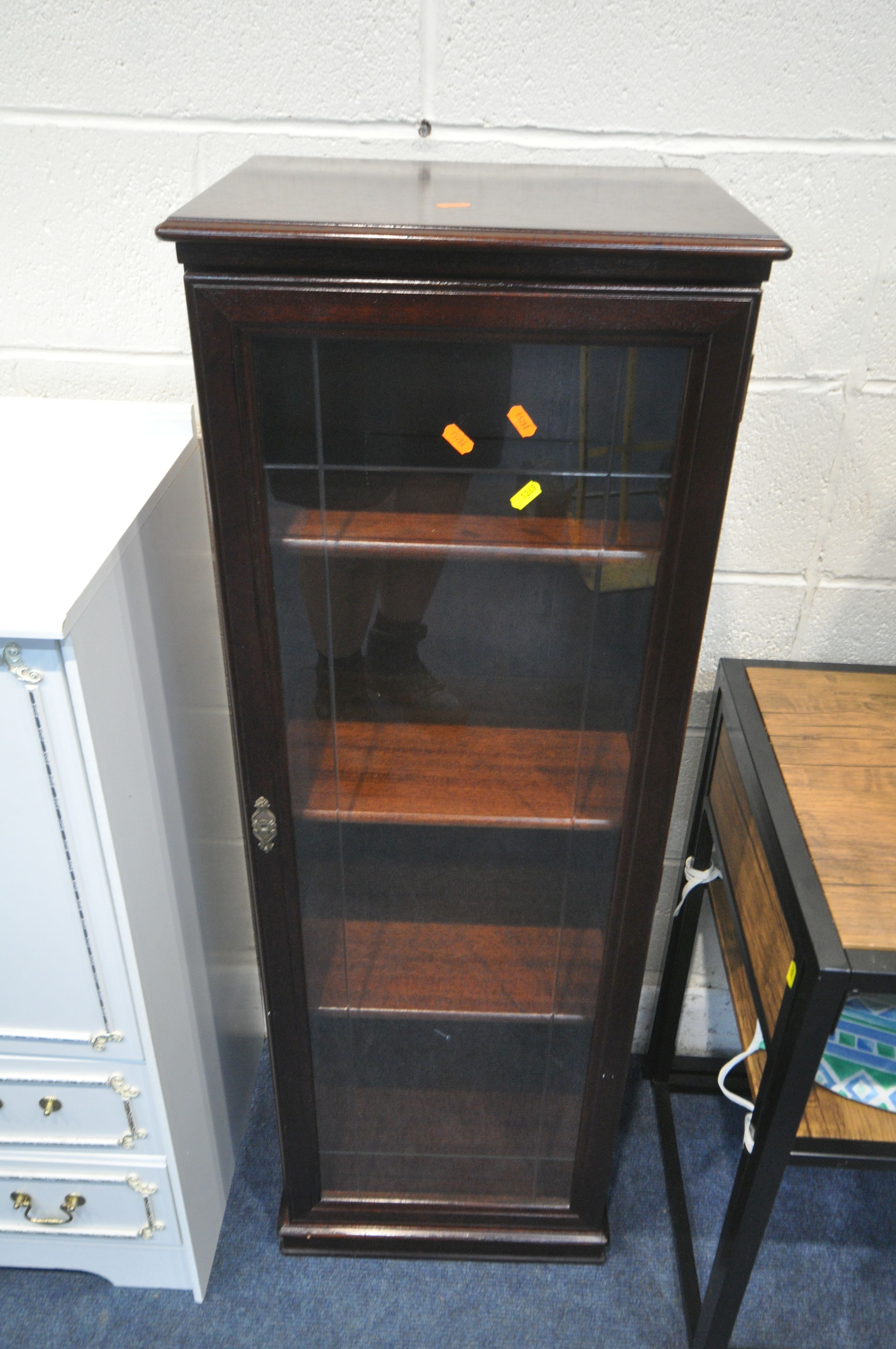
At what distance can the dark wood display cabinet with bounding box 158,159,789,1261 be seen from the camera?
856mm

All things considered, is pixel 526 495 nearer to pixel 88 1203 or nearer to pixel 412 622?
pixel 412 622

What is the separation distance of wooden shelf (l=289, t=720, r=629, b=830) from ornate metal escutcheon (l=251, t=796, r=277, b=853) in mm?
36

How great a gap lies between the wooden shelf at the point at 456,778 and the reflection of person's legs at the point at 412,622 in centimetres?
4

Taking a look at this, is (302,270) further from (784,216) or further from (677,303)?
(784,216)

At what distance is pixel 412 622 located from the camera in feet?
3.70

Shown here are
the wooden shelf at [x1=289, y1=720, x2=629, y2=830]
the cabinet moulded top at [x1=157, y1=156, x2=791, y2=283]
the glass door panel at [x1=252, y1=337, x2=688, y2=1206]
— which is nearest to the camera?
the cabinet moulded top at [x1=157, y1=156, x2=791, y2=283]

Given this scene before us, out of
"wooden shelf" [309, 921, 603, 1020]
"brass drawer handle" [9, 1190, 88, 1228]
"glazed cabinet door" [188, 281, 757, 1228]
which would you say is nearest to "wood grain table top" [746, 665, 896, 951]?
"glazed cabinet door" [188, 281, 757, 1228]

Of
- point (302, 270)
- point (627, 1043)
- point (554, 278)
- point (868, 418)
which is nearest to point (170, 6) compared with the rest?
point (302, 270)

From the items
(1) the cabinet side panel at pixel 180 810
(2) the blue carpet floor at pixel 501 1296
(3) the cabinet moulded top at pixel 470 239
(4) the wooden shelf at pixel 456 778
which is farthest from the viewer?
(2) the blue carpet floor at pixel 501 1296

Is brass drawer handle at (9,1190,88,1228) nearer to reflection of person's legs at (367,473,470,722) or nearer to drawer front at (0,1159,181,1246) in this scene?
drawer front at (0,1159,181,1246)

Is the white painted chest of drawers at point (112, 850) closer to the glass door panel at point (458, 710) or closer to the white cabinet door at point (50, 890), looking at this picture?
the white cabinet door at point (50, 890)

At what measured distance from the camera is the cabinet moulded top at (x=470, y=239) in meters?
0.81

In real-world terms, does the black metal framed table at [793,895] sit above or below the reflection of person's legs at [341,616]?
below

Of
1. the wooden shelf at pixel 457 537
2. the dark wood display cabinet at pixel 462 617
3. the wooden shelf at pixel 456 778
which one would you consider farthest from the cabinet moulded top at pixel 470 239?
the wooden shelf at pixel 456 778
